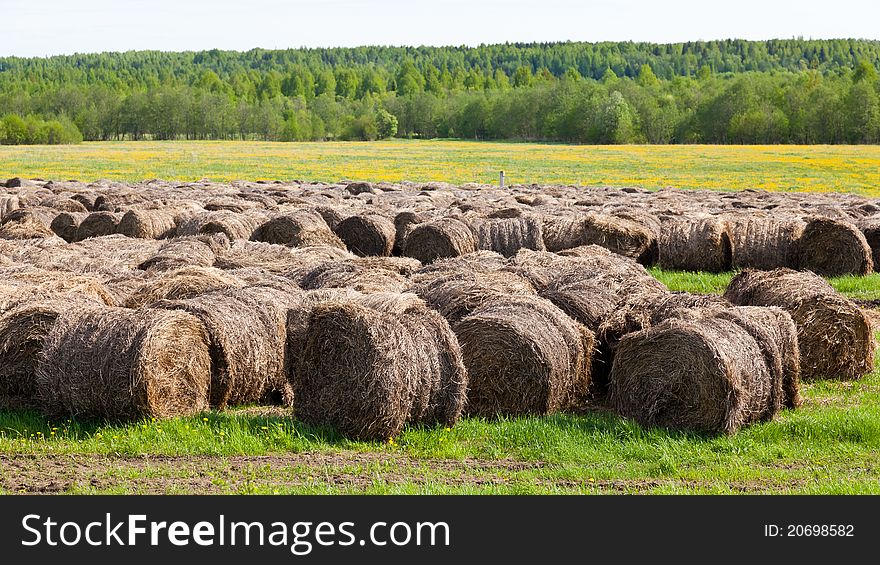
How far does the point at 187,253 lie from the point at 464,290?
271 inches

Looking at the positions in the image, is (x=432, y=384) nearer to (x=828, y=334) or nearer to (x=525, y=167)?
(x=828, y=334)

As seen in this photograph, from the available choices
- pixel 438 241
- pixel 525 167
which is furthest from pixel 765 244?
pixel 525 167

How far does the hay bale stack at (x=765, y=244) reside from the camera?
2284 centimetres

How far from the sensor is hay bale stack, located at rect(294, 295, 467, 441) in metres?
10.0

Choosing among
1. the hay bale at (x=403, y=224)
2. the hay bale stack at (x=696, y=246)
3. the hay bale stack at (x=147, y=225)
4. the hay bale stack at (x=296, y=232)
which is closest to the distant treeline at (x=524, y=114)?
the hay bale stack at (x=696, y=246)

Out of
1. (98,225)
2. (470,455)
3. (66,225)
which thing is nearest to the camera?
(470,455)

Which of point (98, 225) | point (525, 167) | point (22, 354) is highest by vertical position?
point (22, 354)

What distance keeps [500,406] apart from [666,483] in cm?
273

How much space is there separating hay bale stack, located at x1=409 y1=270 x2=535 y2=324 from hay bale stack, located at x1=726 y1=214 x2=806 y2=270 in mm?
10416

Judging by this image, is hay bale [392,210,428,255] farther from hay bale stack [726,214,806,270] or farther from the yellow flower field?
the yellow flower field

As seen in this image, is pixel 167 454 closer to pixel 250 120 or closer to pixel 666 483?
pixel 666 483

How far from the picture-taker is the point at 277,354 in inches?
470

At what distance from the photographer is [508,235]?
23.6 meters

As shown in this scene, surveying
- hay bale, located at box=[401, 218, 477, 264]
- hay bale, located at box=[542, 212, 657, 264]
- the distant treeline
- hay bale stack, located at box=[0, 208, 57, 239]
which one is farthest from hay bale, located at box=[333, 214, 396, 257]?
the distant treeline
